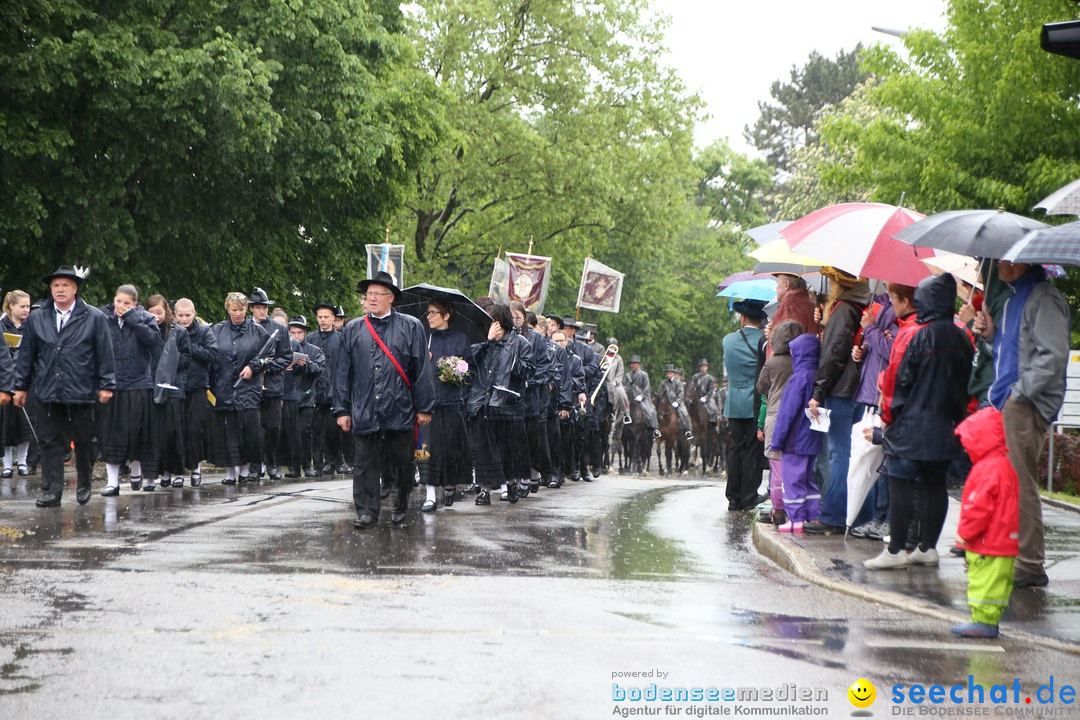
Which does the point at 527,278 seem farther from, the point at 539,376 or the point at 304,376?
the point at 539,376

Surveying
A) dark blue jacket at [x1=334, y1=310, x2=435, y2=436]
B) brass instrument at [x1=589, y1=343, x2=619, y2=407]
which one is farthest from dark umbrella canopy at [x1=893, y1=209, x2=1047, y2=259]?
brass instrument at [x1=589, y1=343, x2=619, y2=407]

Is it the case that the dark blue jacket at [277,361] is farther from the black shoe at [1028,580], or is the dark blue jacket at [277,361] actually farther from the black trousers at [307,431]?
the black shoe at [1028,580]

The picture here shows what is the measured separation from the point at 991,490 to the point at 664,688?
2.37 meters

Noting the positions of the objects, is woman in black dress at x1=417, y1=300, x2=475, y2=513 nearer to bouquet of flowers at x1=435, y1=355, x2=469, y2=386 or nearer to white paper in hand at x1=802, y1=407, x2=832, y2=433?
bouquet of flowers at x1=435, y1=355, x2=469, y2=386

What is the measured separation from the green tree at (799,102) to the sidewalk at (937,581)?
74607 millimetres

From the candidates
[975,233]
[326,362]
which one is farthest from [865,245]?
[326,362]

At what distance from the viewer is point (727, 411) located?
1492cm

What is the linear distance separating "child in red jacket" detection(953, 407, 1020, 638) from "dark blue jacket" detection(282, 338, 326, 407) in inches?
542

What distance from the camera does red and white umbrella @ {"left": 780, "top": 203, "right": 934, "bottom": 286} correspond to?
35.7 feet

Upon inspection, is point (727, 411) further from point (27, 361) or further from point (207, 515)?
point (27, 361)

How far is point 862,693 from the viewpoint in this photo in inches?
237

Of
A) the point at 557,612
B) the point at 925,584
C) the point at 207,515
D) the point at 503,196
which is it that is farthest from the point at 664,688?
the point at 503,196

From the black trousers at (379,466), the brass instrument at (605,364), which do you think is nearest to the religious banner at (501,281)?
the brass instrument at (605,364)

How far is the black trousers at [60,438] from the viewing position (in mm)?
13914
